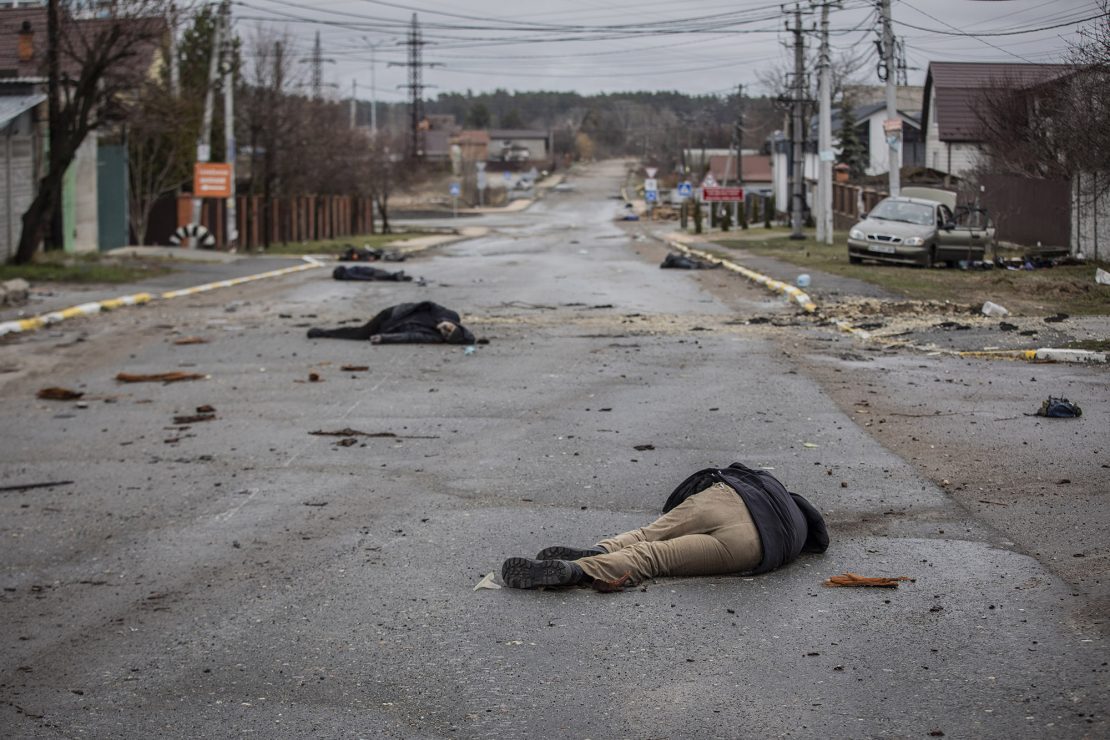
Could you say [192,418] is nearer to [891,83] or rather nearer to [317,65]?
[891,83]

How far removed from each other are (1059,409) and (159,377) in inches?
342

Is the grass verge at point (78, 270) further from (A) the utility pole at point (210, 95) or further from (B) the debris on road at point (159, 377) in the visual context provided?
(B) the debris on road at point (159, 377)

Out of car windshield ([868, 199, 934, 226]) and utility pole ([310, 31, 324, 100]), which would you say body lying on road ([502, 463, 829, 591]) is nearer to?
car windshield ([868, 199, 934, 226])

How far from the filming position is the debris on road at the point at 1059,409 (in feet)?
34.0

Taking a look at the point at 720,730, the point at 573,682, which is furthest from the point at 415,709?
the point at 720,730

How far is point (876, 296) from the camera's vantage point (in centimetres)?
2122

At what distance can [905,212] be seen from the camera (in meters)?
29.6

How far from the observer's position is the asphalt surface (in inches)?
187

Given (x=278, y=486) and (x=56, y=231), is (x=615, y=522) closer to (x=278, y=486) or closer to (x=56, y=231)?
(x=278, y=486)

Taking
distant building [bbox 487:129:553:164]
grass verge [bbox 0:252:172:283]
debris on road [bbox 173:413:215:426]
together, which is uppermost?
distant building [bbox 487:129:553:164]

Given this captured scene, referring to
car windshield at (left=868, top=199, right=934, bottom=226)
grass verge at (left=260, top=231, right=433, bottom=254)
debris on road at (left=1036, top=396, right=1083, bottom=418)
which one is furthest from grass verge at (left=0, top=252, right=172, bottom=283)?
debris on road at (left=1036, top=396, right=1083, bottom=418)

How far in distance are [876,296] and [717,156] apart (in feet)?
328

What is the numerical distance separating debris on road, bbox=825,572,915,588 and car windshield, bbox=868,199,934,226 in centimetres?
2413

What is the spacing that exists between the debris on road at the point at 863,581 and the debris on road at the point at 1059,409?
4.75m
